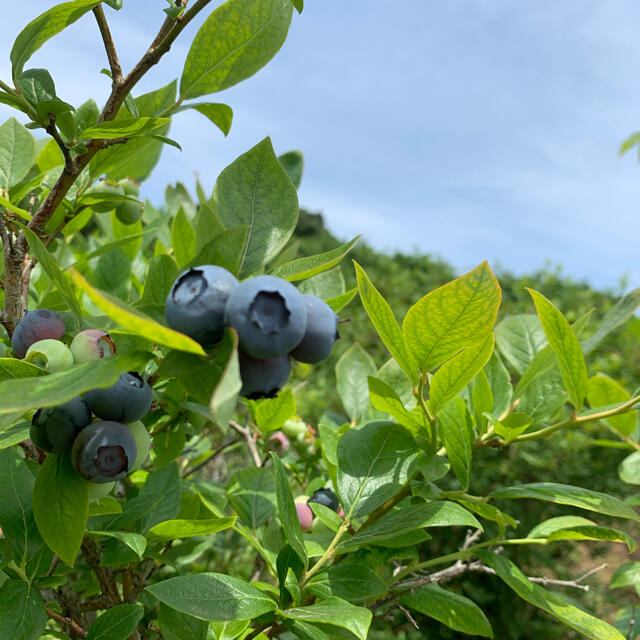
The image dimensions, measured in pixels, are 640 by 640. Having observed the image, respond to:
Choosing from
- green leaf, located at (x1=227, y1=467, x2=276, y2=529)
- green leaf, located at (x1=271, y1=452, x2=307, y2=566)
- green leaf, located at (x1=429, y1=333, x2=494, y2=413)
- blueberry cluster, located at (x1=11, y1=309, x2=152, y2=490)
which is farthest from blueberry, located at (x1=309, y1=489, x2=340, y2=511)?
blueberry cluster, located at (x1=11, y1=309, x2=152, y2=490)

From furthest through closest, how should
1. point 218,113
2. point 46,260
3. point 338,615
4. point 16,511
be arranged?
point 218,113 → point 16,511 → point 338,615 → point 46,260

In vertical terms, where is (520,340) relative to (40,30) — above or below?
below

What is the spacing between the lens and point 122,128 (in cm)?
82

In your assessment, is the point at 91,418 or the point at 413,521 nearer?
the point at 91,418

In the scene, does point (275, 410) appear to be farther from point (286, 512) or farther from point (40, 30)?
point (40, 30)

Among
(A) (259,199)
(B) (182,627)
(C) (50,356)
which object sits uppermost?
(A) (259,199)

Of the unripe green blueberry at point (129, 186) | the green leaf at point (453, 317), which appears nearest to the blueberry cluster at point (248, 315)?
the green leaf at point (453, 317)

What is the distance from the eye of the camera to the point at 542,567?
3730mm

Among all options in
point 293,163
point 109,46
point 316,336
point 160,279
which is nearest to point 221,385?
point 316,336

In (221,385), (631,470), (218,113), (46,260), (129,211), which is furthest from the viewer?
(631,470)

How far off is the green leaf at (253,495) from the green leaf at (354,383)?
0.26m

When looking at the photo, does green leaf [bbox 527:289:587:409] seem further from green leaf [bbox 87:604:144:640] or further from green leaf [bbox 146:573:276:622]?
green leaf [bbox 87:604:144:640]

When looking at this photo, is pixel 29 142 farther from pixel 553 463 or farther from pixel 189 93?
pixel 553 463

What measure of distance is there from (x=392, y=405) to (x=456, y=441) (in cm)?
15
